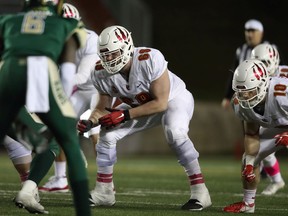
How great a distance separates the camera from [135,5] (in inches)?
664

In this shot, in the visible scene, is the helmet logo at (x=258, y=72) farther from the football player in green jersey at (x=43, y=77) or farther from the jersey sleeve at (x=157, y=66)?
the football player in green jersey at (x=43, y=77)

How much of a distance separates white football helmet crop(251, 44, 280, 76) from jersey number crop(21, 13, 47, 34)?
11.8 feet

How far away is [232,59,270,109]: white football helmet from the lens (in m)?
6.04

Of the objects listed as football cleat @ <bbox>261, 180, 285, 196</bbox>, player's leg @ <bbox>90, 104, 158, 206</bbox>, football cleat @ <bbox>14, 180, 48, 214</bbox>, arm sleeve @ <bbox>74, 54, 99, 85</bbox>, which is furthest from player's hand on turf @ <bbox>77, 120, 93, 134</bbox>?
football cleat @ <bbox>261, 180, 285, 196</bbox>

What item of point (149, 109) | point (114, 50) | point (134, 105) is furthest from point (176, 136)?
point (114, 50)

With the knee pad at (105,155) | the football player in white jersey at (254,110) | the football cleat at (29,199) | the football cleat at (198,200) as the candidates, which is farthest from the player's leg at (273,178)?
the football cleat at (29,199)

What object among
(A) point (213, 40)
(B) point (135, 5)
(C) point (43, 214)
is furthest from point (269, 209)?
(A) point (213, 40)

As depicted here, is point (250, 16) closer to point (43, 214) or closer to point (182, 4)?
point (182, 4)

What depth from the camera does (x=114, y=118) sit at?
237 inches

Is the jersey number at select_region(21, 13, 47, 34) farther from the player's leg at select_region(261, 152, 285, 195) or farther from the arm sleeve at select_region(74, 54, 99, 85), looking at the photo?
the player's leg at select_region(261, 152, 285, 195)

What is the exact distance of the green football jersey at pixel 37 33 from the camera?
4.75 meters

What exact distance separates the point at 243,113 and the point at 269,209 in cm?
71

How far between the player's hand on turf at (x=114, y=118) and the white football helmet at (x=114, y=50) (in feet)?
0.95

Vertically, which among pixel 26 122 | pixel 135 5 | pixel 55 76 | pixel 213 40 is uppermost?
pixel 55 76
